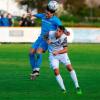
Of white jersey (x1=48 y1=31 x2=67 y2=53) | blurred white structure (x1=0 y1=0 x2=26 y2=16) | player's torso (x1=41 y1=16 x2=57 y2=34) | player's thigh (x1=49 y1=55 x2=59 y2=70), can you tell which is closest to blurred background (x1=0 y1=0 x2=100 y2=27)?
blurred white structure (x1=0 y1=0 x2=26 y2=16)

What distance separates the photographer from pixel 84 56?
29.9 metres

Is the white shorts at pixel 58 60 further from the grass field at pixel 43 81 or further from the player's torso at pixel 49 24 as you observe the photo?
the player's torso at pixel 49 24

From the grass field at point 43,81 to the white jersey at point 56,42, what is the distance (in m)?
1.01

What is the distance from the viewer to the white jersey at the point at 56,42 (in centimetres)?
1612

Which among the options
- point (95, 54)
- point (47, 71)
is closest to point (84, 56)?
point (95, 54)

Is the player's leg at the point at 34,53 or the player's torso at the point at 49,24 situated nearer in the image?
the player's torso at the point at 49,24

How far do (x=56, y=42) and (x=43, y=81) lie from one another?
2.72 meters

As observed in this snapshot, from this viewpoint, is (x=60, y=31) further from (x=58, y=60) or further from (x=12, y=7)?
(x=12, y=7)

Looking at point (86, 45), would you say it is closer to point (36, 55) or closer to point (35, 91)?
point (36, 55)

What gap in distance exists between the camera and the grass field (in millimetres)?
15344

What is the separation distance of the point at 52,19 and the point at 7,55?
12.5 metres

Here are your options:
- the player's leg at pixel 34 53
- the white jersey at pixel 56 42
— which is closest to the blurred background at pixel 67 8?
the player's leg at pixel 34 53

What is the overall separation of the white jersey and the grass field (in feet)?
3.30

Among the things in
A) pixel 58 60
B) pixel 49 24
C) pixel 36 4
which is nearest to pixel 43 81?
pixel 49 24
